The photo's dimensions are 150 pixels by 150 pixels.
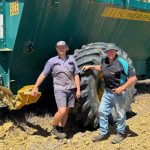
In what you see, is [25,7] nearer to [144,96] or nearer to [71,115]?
[71,115]

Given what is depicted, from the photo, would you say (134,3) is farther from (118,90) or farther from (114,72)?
(118,90)

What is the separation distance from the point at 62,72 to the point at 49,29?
87cm

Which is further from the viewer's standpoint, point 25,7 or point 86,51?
point 86,51

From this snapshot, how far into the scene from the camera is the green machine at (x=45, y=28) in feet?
22.6

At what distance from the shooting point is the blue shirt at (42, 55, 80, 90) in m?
6.89

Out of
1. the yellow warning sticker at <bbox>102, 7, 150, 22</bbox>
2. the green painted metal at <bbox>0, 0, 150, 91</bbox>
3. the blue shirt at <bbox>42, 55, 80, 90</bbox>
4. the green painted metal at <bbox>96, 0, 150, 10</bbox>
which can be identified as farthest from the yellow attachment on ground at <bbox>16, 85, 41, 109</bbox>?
the green painted metal at <bbox>96, 0, 150, 10</bbox>

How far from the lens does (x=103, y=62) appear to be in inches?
262

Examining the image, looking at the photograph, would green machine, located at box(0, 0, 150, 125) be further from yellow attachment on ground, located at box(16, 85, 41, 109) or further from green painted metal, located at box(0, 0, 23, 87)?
yellow attachment on ground, located at box(16, 85, 41, 109)

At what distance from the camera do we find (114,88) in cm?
653

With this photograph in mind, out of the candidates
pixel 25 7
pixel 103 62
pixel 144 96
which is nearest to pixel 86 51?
pixel 103 62

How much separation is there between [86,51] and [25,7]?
4.87 feet

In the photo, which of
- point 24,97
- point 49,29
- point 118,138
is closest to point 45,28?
point 49,29

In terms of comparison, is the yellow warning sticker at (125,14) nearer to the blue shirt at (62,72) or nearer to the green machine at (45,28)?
the green machine at (45,28)

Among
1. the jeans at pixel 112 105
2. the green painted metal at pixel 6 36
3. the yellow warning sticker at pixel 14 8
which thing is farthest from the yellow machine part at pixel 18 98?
the yellow warning sticker at pixel 14 8
